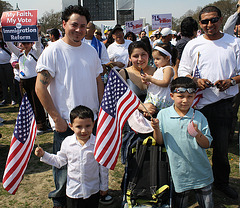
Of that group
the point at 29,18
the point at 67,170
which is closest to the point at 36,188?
the point at 67,170

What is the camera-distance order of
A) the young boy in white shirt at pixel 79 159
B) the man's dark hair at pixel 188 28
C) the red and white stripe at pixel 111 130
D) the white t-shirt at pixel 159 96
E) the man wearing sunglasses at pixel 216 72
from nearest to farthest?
the red and white stripe at pixel 111 130
the young boy in white shirt at pixel 79 159
the man wearing sunglasses at pixel 216 72
the white t-shirt at pixel 159 96
the man's dark hair at pixel 188 28

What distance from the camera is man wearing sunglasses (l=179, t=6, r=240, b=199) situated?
315 cm

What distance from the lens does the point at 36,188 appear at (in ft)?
12.8

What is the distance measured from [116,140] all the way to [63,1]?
54.7 feet

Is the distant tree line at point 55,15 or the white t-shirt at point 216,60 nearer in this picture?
the white t-shirt at point 216,60

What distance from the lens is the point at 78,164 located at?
9.03ft

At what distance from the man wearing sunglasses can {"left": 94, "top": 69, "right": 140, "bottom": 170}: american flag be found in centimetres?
103

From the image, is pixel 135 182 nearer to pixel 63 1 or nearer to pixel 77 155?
Result: pixel 77 155

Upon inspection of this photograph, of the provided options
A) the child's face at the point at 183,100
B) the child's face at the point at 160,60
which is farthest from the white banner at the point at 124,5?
the child's face at the point at 183,100

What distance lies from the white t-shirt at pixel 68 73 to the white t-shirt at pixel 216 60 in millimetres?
1389

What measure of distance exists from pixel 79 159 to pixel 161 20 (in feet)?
43.4

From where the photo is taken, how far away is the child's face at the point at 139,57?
340cm

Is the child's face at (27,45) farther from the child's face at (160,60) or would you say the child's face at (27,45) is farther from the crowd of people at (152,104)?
the child's face at (160,60)

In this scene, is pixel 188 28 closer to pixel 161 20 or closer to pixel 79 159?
pixel 79 159
